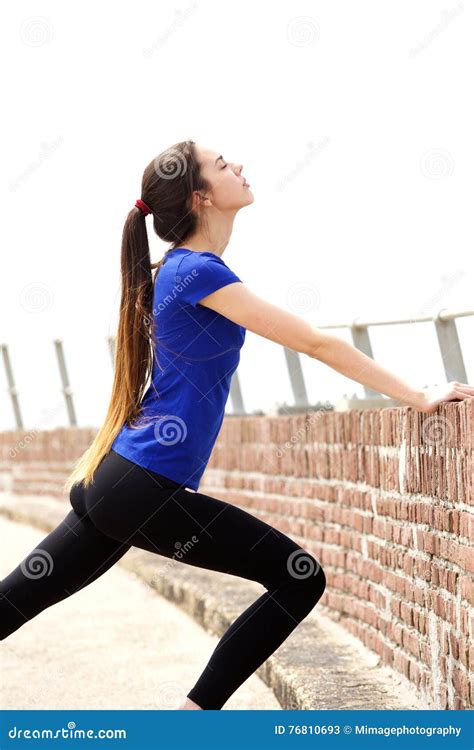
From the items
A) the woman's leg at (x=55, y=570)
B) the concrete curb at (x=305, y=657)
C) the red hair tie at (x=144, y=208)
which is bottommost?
the concrete curb at (x=305, y=657)

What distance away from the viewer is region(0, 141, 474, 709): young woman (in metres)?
3.37

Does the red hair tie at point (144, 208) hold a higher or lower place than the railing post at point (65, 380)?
lower

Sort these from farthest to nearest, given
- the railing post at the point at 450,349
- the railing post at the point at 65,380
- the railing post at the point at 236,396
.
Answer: the railing post at the point at 65,380
the railing post at the point at 236,396
the railing post at the point at 450,349

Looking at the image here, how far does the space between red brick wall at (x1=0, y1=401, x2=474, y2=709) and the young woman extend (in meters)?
0.52

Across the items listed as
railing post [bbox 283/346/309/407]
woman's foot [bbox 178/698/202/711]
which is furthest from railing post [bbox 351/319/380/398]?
woman's foot [bbox 178/698/202/711]

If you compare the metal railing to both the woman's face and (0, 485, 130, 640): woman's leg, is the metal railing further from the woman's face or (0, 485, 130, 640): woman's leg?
(0, 485, 130, 640): woman's leg

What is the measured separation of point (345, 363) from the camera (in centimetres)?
345

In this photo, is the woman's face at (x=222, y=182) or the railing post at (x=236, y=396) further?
the railing post at (x=236, y=396)

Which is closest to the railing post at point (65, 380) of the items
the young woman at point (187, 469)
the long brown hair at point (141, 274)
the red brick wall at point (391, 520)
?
the red brick wall at point (391, 520)

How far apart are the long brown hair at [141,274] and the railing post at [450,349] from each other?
1112 mm

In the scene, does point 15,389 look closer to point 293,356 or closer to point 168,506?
point 293,356

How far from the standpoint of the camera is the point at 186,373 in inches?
134

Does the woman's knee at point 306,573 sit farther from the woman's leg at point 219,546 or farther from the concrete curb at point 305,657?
the concrete curb at point 305,657

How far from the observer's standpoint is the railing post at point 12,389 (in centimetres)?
1447
